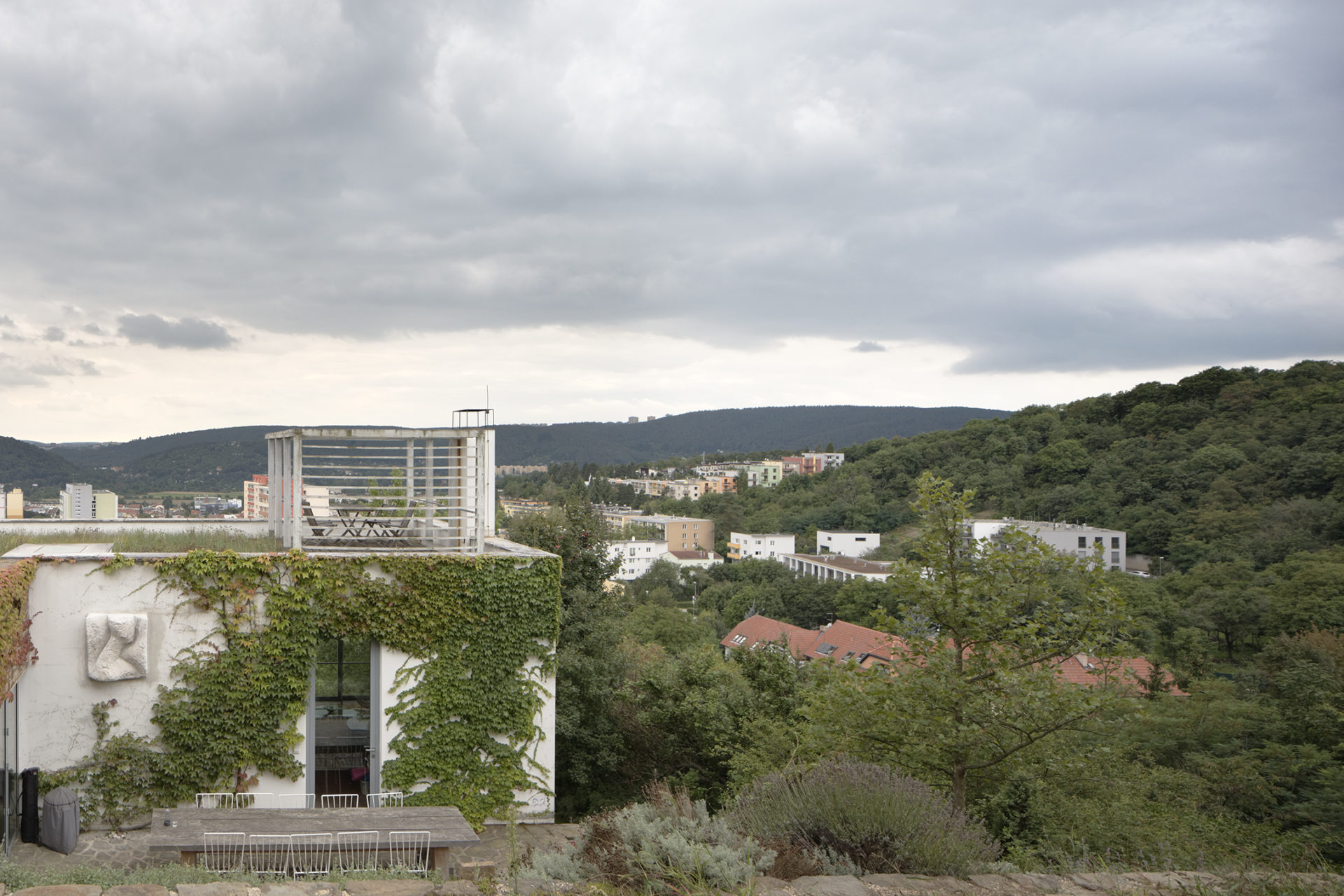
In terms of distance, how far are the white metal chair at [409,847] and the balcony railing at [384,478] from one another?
117 inches

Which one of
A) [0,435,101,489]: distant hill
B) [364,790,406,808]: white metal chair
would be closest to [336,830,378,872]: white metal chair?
[364,790,406,808]: white metal chair

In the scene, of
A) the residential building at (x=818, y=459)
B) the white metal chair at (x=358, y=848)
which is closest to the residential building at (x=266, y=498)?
the white metal chair at (x=358, y=848)

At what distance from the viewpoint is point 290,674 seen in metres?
8.05

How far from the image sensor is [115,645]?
7.66m

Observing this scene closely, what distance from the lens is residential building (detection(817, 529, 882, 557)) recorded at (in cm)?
8731

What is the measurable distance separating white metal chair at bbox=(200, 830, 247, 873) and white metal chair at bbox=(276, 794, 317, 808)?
5.90ft

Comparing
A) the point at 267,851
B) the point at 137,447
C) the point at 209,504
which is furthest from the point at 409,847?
the point at 137,447

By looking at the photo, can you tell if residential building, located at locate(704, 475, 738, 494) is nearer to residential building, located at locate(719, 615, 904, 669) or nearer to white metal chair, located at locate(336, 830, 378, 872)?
residential building, located at locate(719, 615, 904, 669)

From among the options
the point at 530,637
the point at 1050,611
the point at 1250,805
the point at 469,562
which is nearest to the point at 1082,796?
the point at 1050,611

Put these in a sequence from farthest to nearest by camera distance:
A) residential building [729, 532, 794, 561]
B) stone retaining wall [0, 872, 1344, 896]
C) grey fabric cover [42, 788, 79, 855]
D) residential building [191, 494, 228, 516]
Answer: residential building [729, 532, 794, 561] < residential building [191, 494, 228, 516] < grey fabric cover [42, 788, 79, 855] < stone retaining wall [0, 872, 1344, 896]

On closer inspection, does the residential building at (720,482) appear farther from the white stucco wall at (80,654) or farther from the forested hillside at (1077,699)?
the white stucco wall at (80,654)

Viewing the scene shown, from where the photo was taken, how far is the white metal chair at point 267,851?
240 inches

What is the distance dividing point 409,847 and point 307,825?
88 centimetres

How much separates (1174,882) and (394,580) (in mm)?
6809
